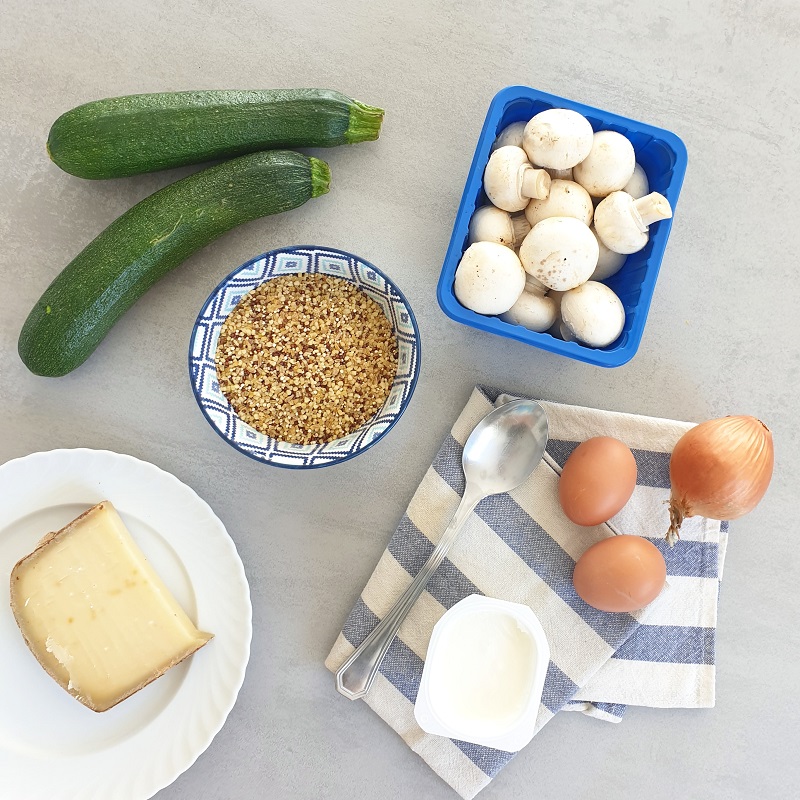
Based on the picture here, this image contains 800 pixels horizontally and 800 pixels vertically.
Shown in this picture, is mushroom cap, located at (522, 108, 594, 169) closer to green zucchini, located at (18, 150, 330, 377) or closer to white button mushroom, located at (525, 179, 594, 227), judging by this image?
white button mushroom, located at (525, 179, 594, 227)

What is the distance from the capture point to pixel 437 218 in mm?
1062

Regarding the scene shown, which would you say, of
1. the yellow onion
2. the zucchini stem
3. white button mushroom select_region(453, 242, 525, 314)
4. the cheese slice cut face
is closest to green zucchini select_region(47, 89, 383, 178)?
the zucchini stem

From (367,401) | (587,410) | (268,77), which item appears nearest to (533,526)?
(587,410)

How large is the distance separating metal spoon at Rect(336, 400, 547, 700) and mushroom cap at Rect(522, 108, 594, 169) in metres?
0.35

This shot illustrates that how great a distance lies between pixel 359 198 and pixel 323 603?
2.12ft

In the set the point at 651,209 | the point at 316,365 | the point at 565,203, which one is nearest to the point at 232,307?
the point at 316,365

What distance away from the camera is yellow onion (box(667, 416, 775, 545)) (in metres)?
0.94

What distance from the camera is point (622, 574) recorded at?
37.7 inches

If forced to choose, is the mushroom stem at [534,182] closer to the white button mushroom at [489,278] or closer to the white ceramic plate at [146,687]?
the white button mushroom at [489,278]

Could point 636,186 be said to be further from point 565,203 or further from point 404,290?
point 404,290

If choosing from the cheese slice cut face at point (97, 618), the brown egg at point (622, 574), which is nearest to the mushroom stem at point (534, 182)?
the brown egg at point (622, 574)

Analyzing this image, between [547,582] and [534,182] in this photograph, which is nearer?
[534,182]

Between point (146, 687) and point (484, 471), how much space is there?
621 mm

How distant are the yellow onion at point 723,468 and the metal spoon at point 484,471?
211 mm
